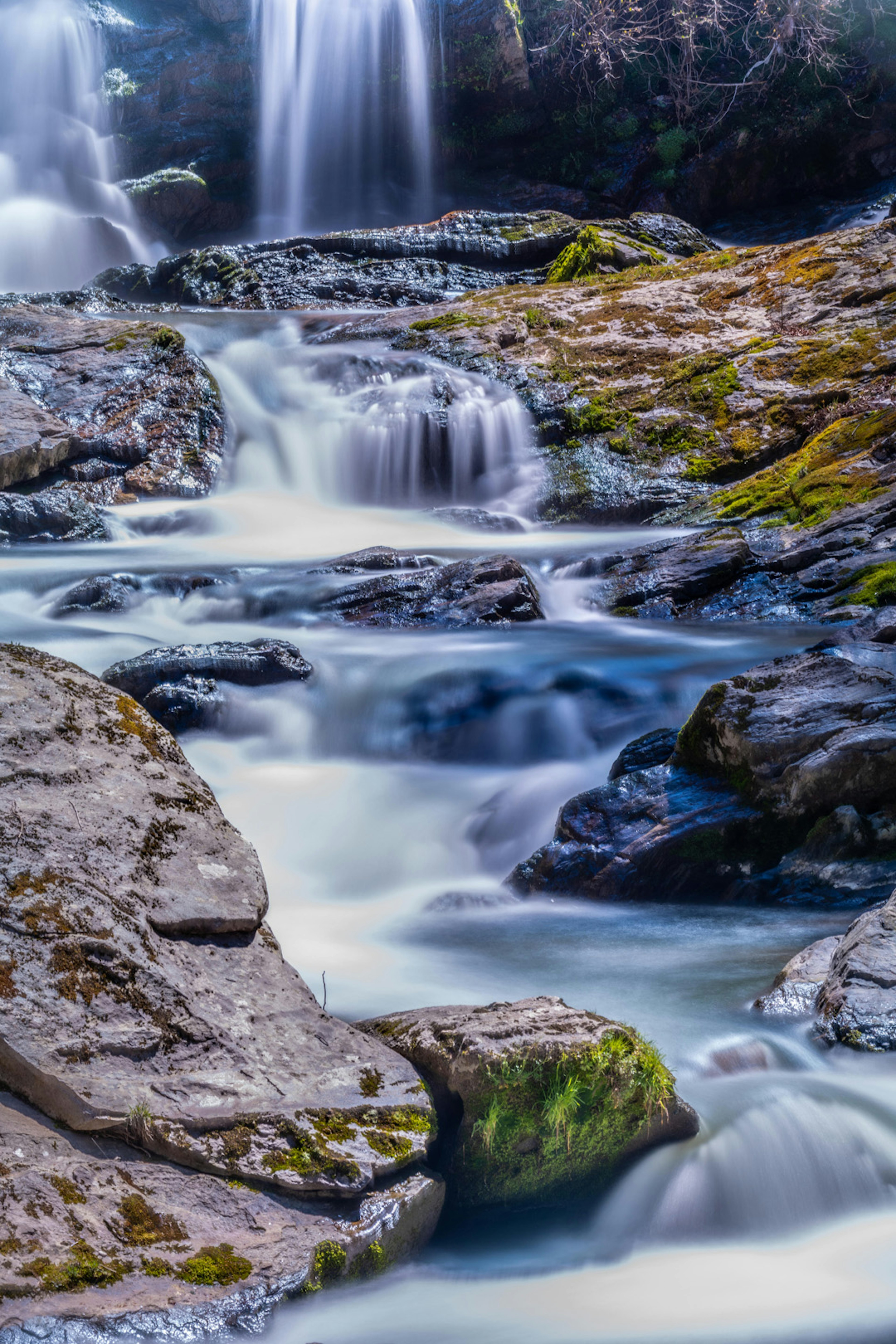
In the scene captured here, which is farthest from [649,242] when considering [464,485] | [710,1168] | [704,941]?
[710,1168]

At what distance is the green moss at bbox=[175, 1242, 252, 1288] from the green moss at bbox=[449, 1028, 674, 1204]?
60 cm

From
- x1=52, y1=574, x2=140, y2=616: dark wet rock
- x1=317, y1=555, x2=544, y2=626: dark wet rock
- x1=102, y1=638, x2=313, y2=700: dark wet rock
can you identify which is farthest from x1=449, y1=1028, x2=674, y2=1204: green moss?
x1=52, y1=574, x2=140, y2=616: dark wet rock

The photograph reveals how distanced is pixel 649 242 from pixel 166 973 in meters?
15.3

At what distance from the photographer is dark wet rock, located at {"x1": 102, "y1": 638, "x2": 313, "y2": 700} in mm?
5855

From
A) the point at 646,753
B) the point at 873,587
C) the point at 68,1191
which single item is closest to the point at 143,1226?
the point at 68,1191

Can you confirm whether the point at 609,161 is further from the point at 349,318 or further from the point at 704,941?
the point at 704,941

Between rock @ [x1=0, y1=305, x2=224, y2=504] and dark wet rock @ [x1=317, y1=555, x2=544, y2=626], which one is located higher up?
rock @ [x1=0, y1=305, x2=224, y2=504]

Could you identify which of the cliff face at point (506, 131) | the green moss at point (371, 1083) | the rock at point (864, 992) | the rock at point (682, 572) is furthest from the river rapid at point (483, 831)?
the cliff face at point (506, 131)

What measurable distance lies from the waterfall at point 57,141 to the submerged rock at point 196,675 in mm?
17339

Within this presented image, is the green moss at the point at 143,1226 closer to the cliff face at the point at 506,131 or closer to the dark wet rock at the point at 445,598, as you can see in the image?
the dark wet rock at the point at 445,598

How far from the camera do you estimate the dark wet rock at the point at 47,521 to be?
9.17 m

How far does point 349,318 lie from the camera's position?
1355 centimetres

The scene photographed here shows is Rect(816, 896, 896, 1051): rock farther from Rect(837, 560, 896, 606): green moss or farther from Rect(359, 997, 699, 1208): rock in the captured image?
Rect(837, 560, 896, 606): green moss

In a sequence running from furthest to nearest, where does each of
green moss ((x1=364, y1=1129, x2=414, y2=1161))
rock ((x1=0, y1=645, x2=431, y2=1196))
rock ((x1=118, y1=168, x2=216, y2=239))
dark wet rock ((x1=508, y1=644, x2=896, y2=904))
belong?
rock ((x1=118, y1=168, x2=216, y2=239)) < dark wet rock ((x1=508, y1=644, x2=896, y2=904)) < green moss ((x1=364, y1=1129, x2=414, y2=1161)) < rock ((x1=0, y1=645, x2=431, y2=1196))
